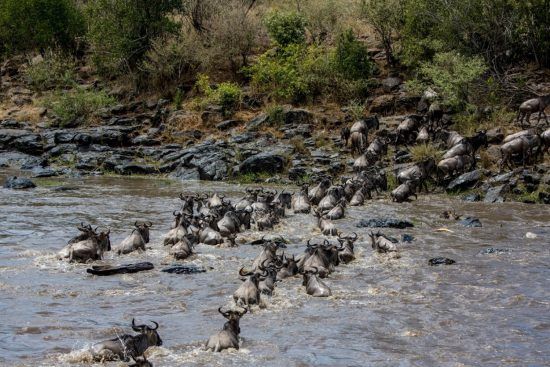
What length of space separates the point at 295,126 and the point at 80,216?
12163 millimetres

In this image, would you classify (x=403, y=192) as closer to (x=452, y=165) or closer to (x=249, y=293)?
(x=452, y=165)

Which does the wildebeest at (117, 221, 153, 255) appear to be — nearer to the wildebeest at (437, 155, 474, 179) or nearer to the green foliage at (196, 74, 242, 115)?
the wildebeest at (437, 155, 474, 179)

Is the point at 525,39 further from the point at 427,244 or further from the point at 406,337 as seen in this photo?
the point at 406,337

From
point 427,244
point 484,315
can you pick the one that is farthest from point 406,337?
point 427,244

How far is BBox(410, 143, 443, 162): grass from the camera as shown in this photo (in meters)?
22.8

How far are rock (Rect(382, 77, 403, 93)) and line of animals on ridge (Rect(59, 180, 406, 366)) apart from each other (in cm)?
951

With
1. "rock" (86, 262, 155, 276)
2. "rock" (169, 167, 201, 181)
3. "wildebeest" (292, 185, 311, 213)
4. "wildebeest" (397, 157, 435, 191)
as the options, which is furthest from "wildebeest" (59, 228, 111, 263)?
"rock" (169, 167, 201, 181)

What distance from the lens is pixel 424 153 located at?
23.0m

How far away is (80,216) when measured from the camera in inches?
712

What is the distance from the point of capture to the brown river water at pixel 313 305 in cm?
812


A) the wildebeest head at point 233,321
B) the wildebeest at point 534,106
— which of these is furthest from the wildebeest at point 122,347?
the wildebeest at point 534,106

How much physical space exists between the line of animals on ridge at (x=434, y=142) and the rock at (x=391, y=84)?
10.3 ft

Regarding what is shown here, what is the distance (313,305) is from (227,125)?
20.5 metres

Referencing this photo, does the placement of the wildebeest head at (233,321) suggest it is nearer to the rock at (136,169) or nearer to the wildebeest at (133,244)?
the wildebeest at (133,244)
